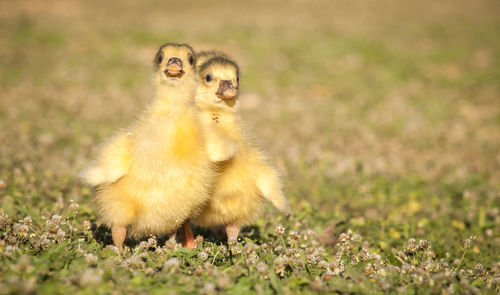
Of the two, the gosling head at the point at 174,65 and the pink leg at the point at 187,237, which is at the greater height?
the gosling head at the point at 174,65

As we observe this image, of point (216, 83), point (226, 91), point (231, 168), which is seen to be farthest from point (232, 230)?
point (216, 83)

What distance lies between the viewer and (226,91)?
15.8ft

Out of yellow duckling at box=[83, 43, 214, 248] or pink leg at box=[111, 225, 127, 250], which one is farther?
pink leg at box=[111, 225, 127, 250]

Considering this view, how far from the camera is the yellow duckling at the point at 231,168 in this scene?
4723 mm

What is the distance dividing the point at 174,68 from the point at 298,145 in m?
6.16

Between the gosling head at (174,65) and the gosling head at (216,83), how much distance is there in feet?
1.29

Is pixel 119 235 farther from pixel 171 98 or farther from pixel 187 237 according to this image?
pixel 171 98

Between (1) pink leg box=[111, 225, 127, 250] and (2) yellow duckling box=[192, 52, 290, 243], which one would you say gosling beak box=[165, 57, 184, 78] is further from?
(1) pink leg box=[111, 225, 127, 250]

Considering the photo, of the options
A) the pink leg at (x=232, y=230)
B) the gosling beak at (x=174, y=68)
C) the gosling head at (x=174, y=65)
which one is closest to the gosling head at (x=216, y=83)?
the gosling head at (x=174, y=65)

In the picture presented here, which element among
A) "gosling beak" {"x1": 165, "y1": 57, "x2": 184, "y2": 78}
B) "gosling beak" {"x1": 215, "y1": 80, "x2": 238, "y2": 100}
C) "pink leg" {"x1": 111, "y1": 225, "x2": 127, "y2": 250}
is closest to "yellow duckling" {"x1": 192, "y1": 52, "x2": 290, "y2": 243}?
"gosling beak" {"x1": 215, "y1": 80, "x2": 238, "y2": 100}

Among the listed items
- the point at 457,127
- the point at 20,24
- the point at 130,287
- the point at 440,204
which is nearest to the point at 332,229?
the point at 440,204

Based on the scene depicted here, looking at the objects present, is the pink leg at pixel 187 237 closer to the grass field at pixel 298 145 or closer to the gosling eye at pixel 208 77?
the grass field at pixel 298 145

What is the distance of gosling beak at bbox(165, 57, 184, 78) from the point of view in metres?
4.28

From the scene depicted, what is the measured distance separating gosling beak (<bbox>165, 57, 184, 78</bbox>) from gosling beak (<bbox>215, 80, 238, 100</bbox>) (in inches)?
24.2
